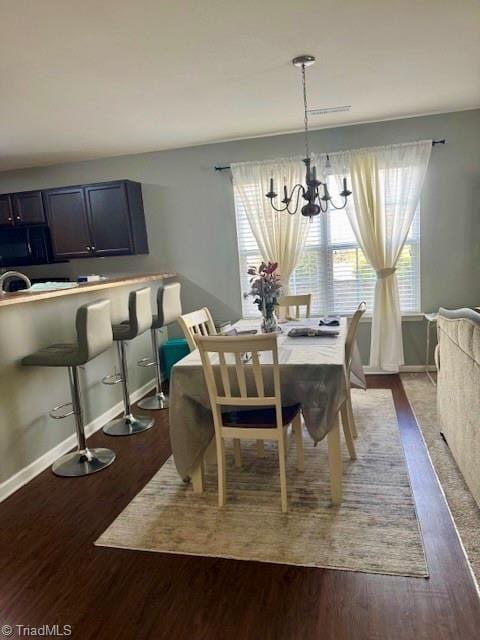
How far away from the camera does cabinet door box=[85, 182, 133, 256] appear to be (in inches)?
180

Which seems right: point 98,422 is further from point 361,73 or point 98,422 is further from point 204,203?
point 361,73

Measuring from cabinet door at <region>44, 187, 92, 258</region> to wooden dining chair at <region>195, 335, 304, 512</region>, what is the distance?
2921mm

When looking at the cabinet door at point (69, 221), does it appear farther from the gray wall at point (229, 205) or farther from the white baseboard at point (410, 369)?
the white baseboard at point (410, 369)

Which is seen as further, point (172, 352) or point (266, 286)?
point (172, 352)

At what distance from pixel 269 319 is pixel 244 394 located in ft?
3.09

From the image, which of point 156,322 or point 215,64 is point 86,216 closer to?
point 156,322

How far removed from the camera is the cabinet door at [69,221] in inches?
185

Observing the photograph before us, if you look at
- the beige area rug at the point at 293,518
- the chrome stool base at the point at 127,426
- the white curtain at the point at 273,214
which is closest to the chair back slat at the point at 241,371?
the beige area rug at the point at 293,518

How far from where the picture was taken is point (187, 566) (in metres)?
Answer: 1.98

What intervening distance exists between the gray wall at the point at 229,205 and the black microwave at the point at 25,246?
325mm

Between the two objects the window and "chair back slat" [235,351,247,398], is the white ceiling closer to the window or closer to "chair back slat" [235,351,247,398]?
the window

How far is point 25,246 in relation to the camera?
494 cm

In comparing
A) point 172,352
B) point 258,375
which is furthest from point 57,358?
point 172,352

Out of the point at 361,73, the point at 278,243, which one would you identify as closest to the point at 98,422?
the point at 278,243
